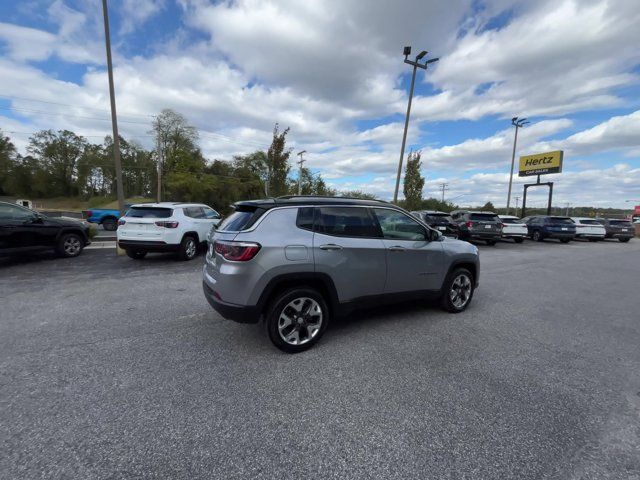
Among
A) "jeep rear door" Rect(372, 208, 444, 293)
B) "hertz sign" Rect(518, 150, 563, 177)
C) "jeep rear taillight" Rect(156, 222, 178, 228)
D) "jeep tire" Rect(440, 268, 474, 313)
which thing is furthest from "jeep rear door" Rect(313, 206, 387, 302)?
"hertz sign" Rect(518, 150, 563, 177)

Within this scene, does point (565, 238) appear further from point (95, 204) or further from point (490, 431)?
point (95, 204)

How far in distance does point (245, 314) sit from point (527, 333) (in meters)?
3.72

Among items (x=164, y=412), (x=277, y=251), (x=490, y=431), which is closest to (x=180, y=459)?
(x=164, y=412)

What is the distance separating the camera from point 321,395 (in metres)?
2.71

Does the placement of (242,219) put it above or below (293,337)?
above

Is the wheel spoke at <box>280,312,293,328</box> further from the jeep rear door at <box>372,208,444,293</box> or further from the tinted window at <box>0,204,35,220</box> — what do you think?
the tinted window at <box>0,204,35,220</box>

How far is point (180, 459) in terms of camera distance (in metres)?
2.01

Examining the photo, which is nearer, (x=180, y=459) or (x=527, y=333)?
(x=180, y=459)

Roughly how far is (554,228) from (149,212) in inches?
799

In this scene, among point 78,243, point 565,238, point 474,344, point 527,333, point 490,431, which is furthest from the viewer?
point 565,238

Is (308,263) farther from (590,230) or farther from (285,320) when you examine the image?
(590,230)

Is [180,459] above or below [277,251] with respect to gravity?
below

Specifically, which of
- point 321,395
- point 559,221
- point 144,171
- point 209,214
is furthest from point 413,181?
point 144,171

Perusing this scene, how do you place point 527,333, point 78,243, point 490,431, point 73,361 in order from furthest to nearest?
point 78,243 < point 527,333 < point 73,361 < point 490,431
